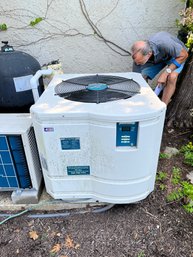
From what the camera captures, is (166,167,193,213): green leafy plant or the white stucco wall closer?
(166,167,193,213): green leafy plant

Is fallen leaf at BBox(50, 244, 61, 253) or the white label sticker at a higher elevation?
the white label sticker

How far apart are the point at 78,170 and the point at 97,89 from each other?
658mm

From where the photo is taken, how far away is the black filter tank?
7.36 ft

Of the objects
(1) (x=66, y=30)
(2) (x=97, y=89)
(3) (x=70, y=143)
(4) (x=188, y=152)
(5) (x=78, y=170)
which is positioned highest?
(1) (x=66, y=30)

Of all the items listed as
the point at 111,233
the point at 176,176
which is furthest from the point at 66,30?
the point at 111,233

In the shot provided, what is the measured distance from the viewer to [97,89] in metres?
1.73

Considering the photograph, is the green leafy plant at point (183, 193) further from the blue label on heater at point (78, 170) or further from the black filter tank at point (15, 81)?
the black filter tank at point (15, 81)

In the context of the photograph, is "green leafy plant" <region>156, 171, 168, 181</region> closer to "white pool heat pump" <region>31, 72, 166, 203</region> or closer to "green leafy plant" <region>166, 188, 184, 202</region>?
"green leafy plant" <region>166, 188, 184, 202</region>

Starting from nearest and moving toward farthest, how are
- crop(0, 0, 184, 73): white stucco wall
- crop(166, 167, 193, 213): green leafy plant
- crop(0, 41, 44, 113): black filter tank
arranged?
crop(166, 167, 193, 213): green leafy plant → crop(0, 41, 44, 113): black filter tank → crop(0, 0, 184, 73): white stucco wall

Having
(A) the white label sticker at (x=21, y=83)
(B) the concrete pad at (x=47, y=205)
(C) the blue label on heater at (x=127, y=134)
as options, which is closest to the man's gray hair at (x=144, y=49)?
(A) the white label sticker at (x=21, y=83)

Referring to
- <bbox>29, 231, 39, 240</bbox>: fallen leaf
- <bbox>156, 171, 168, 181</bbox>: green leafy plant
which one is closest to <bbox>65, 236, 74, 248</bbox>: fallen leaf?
<bbox>29, 231, 39, 240</bbox>: fallen leaf

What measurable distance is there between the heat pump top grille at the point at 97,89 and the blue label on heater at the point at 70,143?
29 cm

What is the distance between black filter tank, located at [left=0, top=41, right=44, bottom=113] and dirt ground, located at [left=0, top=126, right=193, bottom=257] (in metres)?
1.17

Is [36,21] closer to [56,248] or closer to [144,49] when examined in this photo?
[144,49]
